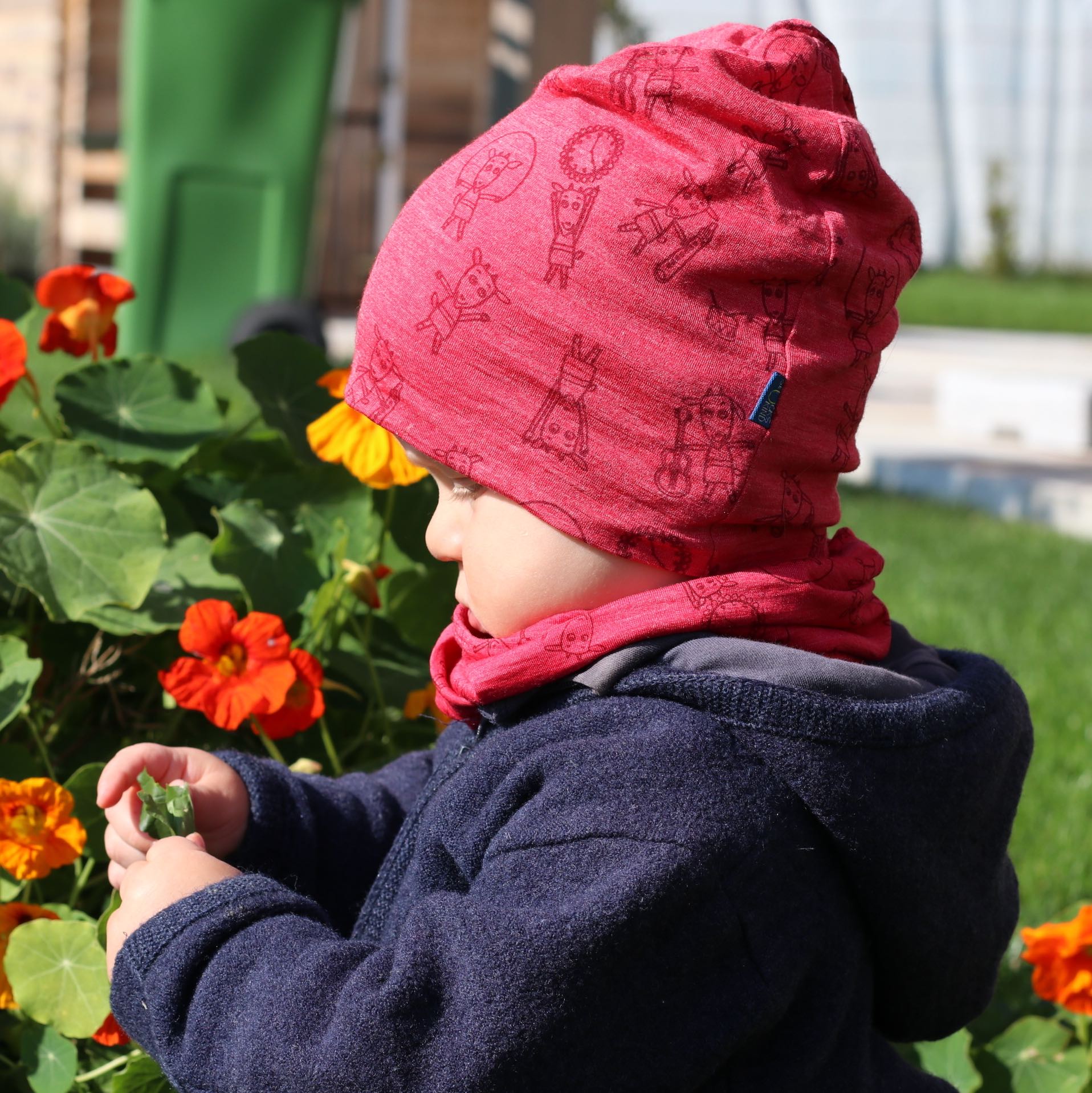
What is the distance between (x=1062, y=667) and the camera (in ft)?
10.5

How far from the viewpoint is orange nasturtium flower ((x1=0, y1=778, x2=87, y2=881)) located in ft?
3.57

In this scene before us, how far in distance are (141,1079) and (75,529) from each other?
50 cm

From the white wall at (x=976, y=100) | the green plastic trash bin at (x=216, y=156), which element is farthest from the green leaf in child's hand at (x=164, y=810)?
the white wall at (x=976, y=100)

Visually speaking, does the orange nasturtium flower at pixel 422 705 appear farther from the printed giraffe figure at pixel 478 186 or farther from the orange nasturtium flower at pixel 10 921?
the printed giraffe figure at pixel 478 186

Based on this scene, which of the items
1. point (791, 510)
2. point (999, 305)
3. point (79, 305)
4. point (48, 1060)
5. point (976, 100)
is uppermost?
point (791, 510)

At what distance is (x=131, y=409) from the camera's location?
4.93 feet

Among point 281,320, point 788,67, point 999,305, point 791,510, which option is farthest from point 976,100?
point 791,510

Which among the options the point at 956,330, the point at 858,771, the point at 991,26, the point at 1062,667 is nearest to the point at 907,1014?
the point at 858,771

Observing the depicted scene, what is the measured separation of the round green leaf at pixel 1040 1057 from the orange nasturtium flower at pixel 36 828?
0.98 meters

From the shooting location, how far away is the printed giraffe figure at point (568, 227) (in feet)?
3.15

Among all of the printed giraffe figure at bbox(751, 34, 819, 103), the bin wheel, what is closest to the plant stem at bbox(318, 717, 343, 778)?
the printed giraffe figure at bbox(751, 34, 819, 103)

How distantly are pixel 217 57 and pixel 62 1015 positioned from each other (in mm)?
3803

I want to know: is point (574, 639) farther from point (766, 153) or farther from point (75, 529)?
point (75, 529)

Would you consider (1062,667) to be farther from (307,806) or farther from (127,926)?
(127,926)
